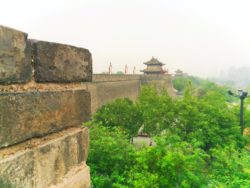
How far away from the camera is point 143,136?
2388cm

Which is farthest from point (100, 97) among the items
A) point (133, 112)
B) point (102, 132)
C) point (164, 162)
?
point (164, 162)

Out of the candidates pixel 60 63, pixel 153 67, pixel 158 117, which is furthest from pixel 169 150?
pixel 153 67

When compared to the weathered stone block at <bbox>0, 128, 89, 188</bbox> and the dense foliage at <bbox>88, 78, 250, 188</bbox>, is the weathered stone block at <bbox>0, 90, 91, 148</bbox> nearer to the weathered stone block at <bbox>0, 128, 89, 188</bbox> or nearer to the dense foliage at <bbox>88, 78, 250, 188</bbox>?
the weathered stone block at <bbox>0, 128, 89, 188</bbox>

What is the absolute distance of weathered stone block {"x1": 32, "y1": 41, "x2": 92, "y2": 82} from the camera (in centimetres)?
123

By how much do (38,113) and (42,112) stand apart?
25 mm

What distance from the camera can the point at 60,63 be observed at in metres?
1.35

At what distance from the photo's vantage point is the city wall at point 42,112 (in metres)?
1.02

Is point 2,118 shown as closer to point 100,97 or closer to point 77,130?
point 77,130

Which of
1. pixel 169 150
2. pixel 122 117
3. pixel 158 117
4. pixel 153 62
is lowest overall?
pixel 122 117

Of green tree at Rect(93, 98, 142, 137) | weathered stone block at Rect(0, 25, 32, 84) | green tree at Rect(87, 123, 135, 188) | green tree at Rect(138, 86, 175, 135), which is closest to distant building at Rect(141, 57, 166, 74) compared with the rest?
green tree at Rect(138, 86, 175, 135)

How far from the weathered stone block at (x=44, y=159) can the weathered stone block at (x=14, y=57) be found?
25 cm

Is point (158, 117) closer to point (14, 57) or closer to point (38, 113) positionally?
point (38, 113)

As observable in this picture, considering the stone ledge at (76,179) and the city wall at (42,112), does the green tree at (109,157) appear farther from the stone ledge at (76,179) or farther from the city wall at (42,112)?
the city wall at (42,112)

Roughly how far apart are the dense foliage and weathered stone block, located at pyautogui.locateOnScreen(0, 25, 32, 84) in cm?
636
